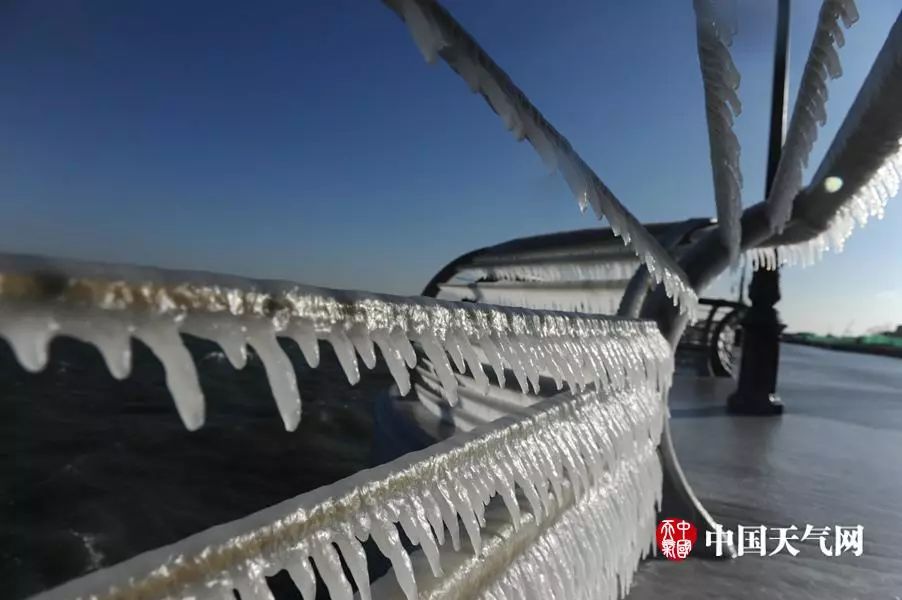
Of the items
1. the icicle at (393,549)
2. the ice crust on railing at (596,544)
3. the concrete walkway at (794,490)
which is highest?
the icicle at (393,549)

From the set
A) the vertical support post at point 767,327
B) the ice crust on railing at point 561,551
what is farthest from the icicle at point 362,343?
the vertical support post at point 767,327

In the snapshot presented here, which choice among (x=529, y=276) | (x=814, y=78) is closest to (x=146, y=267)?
(x=814, y=78)

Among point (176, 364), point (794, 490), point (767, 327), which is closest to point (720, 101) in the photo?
point (176, 364)

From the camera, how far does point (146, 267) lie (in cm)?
37

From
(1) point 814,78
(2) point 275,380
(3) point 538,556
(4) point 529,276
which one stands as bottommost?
(3) point 538,556

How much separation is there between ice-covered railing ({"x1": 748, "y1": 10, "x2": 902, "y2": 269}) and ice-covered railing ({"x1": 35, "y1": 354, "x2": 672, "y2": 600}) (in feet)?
2.51

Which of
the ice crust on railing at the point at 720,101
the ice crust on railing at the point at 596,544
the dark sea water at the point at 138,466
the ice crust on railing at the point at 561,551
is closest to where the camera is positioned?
the ice crust on railing at the point at 561,551

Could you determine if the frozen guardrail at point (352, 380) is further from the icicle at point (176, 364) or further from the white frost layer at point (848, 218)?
the white frost layer at point (848, 218)

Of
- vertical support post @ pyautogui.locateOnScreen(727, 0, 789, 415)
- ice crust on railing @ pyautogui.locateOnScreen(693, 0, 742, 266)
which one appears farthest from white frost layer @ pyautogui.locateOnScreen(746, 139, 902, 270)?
vertical support post @ pyautogui.locateOnScreen(727, 0, 789, 415)

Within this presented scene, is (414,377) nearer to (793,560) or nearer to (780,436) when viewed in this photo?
(793,560)

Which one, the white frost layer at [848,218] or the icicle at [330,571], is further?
the white frost layer at [848,218]

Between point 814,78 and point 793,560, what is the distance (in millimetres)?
1550

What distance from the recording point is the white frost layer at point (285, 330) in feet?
1.05

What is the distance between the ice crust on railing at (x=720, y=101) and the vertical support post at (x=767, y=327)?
12.8 ft
